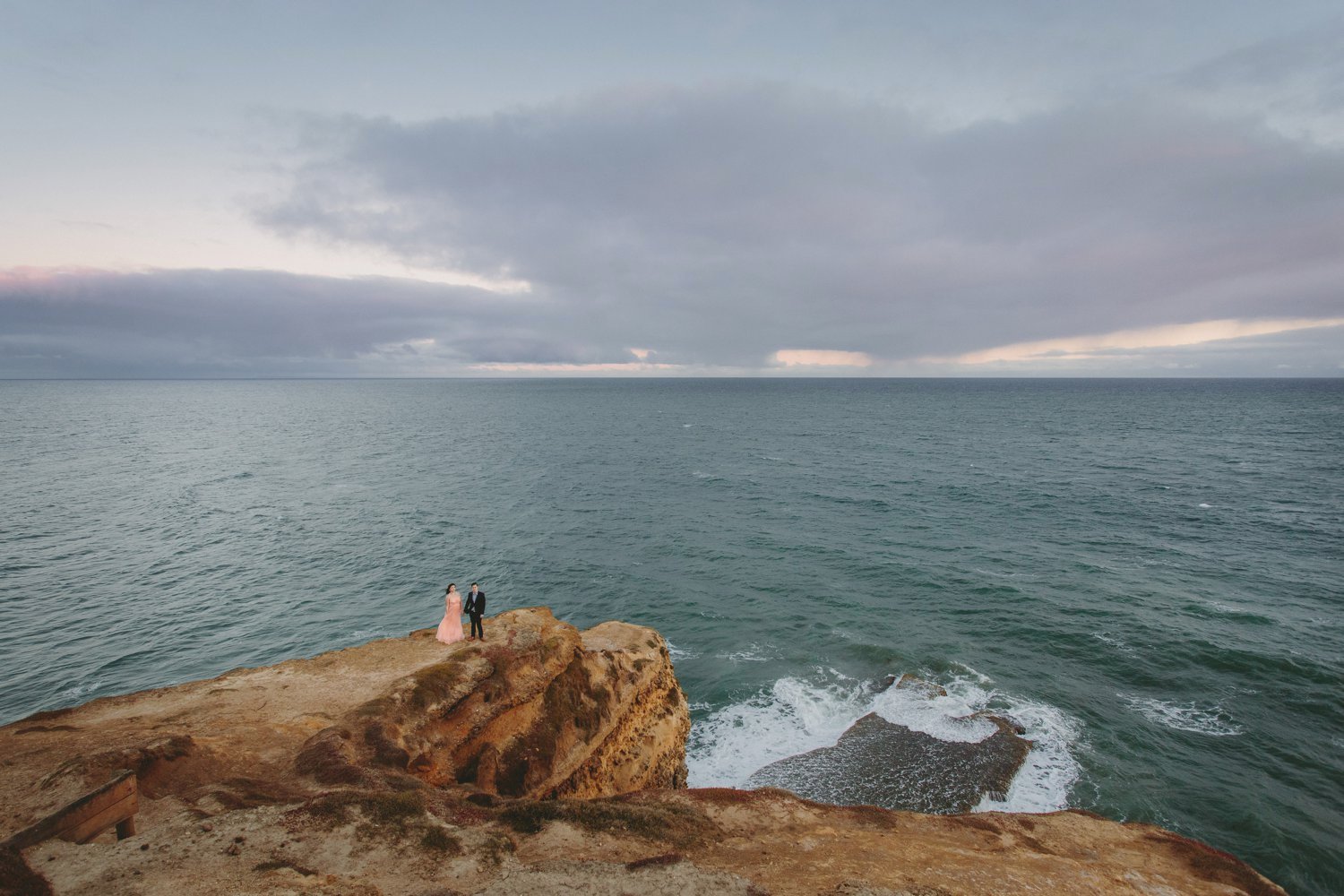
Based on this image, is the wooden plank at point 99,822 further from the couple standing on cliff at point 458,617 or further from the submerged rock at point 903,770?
the submerged rock at point 903,770

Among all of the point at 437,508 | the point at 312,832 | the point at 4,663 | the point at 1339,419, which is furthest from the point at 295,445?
the point at 1339,419

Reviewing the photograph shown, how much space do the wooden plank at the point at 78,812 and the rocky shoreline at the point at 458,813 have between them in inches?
11.3

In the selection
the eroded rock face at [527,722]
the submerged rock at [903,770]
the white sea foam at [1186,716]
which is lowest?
the submerged rock at [903,770]

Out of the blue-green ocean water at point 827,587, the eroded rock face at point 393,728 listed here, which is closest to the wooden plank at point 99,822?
the eroded rock face at point 393,728

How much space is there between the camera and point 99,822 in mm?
10992

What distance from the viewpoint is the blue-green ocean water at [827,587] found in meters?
27.0

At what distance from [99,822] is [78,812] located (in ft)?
1.50

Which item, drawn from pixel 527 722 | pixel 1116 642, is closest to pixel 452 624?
pixel 527 722

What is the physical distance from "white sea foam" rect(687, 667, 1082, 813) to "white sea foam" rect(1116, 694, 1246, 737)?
405 cm

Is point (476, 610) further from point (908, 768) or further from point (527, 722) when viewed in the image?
point (908, 768)

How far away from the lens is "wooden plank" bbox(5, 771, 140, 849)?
392 inches

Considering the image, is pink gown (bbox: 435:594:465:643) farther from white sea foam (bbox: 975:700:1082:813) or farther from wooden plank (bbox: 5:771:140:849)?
white sea foam (bbox: 975:700:1082:813)

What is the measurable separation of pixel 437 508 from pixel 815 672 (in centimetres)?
4628

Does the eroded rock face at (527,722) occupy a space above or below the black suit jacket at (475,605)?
below
